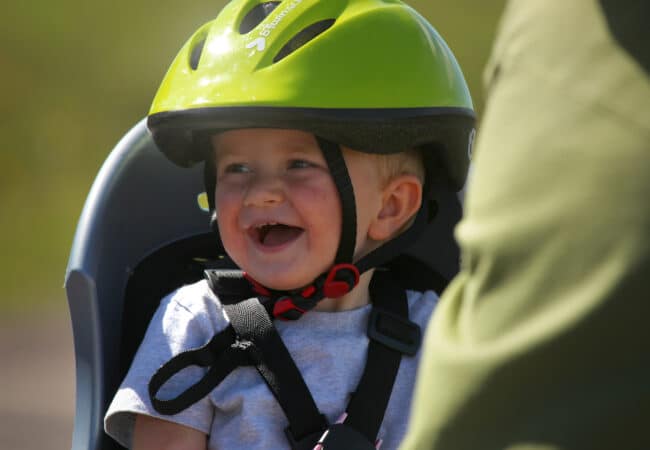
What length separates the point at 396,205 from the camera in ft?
7.34

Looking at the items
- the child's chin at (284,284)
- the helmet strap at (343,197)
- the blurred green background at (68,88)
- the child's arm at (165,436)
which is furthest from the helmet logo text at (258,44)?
the blurred green background at (68,88)

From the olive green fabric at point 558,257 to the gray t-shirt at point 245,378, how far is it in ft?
3.93

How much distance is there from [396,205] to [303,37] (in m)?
0.43

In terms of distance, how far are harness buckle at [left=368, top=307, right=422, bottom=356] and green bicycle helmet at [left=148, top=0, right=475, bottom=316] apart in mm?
121

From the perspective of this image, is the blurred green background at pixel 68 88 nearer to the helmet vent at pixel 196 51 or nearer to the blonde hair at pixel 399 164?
the helmet vent at pixel 196 51

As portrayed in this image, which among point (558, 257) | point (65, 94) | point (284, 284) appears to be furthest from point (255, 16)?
point (65, 94)

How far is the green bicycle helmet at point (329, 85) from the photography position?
6.52 feet

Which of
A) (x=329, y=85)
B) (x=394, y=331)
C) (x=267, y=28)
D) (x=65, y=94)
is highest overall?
(x=267, y=28)

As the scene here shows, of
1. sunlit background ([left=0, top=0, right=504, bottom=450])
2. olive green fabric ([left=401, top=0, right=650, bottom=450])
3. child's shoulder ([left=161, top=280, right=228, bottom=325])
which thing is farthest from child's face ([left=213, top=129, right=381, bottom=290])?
sunlit background ([left=0, top=0, right=504, bottom=450])

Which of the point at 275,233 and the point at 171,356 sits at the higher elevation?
the point at 275,233

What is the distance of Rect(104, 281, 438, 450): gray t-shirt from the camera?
1.98m

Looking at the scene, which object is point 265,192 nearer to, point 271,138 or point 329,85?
point 271,138

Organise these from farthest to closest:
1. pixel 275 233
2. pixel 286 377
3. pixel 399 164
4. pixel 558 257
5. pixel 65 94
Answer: pixel 65 94 < pixel 399 164 < pixel 275 233 < pixel 286 377 < pixel 558 257

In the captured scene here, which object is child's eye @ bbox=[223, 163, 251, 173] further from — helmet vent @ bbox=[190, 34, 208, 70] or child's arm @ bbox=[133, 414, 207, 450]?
child's arm @ bbox=[133, 414, 207, 450]
